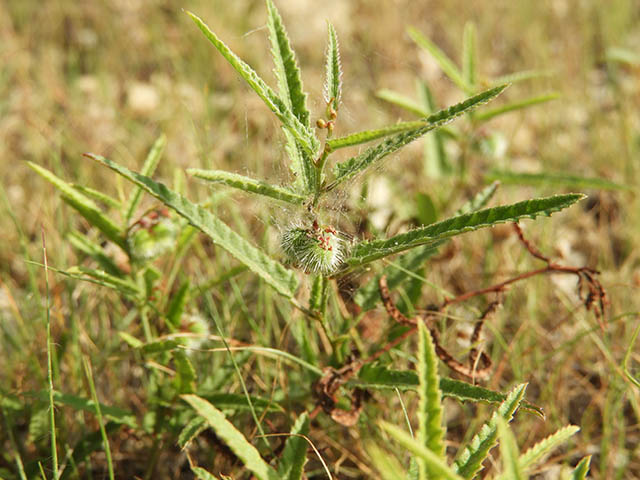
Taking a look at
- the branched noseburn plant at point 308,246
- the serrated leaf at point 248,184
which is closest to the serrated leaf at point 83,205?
the branched noseburn plant at point 308,246

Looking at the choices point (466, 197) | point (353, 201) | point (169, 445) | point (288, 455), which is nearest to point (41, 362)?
point (169, 445)

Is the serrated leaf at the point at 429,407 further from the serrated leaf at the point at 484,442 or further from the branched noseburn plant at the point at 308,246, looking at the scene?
the serrated leaf at the point at 484,442

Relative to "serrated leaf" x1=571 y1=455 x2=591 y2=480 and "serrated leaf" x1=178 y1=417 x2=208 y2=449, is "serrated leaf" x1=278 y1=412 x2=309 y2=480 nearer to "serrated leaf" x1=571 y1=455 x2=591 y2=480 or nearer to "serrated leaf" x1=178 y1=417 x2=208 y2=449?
"serrated leaf" x1=178 y1=417 x2=208 y2=449

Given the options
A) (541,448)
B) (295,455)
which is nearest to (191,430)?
(295,455)

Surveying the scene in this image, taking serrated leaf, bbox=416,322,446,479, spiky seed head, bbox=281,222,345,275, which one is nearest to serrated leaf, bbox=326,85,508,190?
spiky seed head, bbox=281,222,345,275

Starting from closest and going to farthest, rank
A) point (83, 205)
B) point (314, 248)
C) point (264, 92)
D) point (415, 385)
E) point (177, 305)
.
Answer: point (264, 92)
point (314, 248)
point (415, 385)
point (83, 205)
point (177, 305)

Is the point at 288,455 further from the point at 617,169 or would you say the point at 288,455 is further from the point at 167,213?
the point at 617,169

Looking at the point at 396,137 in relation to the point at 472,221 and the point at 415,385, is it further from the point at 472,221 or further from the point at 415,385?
the point at 415,385
